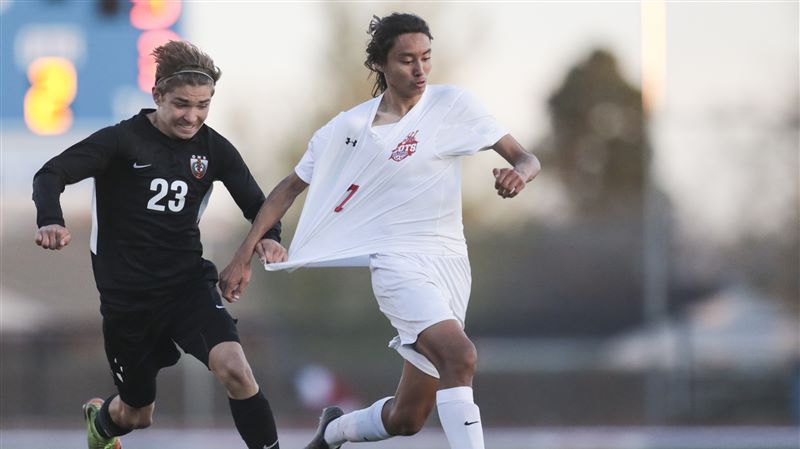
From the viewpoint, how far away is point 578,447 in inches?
500

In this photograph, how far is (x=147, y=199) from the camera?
623cm

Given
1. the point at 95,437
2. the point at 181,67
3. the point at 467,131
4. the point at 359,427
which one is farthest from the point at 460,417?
the point at 95,437

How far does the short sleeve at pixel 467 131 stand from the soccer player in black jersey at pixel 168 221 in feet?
2.91

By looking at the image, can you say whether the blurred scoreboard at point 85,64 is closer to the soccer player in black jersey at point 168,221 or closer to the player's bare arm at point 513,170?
the soccer player in black jersey at point 168,221

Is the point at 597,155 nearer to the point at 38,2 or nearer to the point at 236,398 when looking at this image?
the point at 38,2

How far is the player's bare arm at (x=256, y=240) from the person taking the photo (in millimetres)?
6320

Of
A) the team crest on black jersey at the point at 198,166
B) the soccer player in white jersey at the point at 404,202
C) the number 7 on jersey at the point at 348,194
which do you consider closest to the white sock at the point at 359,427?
the soccer player in white jersey at the point at 404,202

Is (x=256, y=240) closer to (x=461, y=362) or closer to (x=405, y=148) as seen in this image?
(x=405, y=148)

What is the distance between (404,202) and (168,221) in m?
1.05

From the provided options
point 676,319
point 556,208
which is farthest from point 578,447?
point 556,208

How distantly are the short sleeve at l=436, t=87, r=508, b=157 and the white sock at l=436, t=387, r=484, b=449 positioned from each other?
1.04 metres

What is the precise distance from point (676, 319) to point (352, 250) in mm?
19082

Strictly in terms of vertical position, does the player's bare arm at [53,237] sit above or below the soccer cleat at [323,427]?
above

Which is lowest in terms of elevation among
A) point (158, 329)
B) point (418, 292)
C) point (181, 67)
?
point (158, 329)
